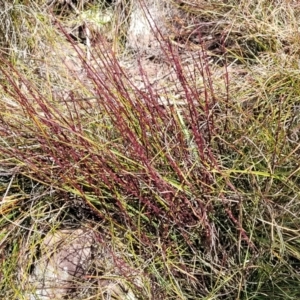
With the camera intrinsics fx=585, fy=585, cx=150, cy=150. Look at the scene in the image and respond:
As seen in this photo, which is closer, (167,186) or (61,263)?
(167,186)

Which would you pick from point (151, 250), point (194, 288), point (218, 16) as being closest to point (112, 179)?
point (151, 250)

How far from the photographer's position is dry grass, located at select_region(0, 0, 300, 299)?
156 centimetres

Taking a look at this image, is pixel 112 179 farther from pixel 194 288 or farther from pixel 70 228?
pixel 194 288

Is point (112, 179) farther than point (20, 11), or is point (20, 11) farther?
point (20, 11)

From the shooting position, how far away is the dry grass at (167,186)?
1564 millimetres

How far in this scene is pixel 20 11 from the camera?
227 cm

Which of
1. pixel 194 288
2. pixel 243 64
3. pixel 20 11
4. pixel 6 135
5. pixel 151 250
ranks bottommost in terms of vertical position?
pixel 194 288

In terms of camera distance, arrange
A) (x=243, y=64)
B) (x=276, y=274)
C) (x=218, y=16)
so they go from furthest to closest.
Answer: (x=218, y=16) < (x=243, y=64) < (x=276, y=274)

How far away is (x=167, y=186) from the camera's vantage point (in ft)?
5.15

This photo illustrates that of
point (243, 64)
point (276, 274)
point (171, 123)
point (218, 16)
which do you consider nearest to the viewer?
point (276, 274)

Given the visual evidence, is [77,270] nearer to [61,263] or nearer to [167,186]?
[61,263]

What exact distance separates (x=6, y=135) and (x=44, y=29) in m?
0.65

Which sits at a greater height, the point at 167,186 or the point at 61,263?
the point at 167,186

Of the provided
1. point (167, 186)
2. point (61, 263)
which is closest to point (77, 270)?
point (61, 263)
